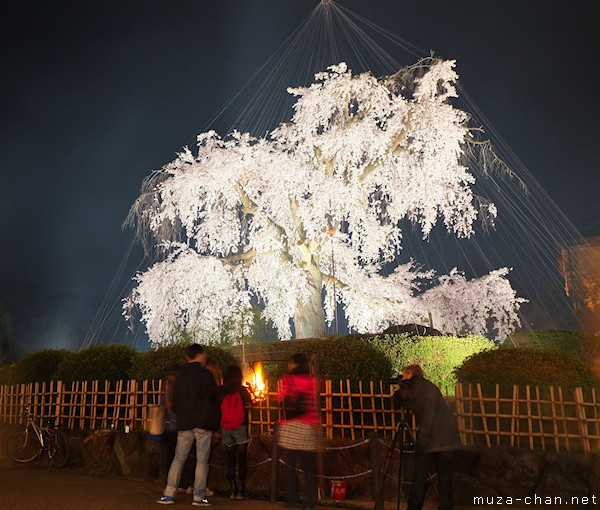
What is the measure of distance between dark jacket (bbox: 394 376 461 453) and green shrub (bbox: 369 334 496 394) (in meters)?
10.3

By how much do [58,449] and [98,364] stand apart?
2380 mm

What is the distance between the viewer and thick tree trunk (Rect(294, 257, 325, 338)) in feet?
72.2

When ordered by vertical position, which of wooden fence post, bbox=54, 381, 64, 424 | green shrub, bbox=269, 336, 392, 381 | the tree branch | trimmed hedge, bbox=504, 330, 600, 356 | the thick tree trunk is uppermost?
the tree branch

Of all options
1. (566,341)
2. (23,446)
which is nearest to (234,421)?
(23,446)

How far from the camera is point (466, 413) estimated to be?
9.26 m

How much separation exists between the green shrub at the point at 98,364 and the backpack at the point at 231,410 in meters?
6.05

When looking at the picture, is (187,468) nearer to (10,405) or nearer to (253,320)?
(10,405)

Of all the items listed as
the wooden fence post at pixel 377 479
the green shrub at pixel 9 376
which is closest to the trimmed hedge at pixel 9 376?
the green shrub at pixel 9 376

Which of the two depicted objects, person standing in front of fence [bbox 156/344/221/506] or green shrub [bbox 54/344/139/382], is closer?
person standing in front of fence [bbox 156/344/221/506]

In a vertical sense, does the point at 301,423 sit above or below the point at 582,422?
above

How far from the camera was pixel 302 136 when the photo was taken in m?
21.9

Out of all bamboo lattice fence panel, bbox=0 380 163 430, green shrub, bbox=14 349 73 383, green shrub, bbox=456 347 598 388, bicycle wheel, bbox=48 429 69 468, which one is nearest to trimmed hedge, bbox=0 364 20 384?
green shrub, bbox=14 349 73 383

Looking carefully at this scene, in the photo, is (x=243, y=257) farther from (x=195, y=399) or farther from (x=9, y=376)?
(x=195, y=399)

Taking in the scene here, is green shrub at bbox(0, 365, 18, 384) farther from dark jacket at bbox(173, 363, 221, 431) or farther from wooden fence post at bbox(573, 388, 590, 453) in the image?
wooden fence post at bbox(573, 388, 590, 453)
